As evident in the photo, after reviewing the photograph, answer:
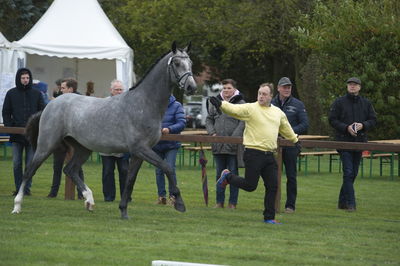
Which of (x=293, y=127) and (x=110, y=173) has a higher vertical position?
(x=293, y=127)

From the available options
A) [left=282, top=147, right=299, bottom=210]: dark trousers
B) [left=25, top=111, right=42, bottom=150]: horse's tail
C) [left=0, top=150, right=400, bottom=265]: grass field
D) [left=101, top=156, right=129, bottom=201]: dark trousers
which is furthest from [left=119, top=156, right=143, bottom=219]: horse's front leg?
[left=282, top=147, right=299, bottom=210]: dark trousers

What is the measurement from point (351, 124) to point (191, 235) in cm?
478

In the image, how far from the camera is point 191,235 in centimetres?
1026

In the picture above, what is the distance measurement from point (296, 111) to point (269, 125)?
8.21ft

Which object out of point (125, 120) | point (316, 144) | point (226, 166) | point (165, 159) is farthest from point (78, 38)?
point (125, 120)

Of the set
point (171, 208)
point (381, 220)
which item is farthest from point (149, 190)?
point (381, 220)

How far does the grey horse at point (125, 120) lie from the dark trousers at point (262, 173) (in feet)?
2.92

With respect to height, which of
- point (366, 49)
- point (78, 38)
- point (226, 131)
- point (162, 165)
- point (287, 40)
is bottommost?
point (162, 165)

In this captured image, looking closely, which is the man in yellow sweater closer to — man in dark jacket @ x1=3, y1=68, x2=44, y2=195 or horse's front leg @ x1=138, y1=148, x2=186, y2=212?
horse's front leg @ x1=138, y1=148, x2=186, y2=212

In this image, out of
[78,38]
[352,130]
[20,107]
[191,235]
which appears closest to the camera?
[191,235]

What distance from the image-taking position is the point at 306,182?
2091cm

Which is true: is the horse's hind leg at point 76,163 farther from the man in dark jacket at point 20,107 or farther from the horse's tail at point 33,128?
the man in dark jacket at point 20,107

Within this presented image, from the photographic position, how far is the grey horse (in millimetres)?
11547

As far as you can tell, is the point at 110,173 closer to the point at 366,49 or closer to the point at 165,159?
the point at 165,159
